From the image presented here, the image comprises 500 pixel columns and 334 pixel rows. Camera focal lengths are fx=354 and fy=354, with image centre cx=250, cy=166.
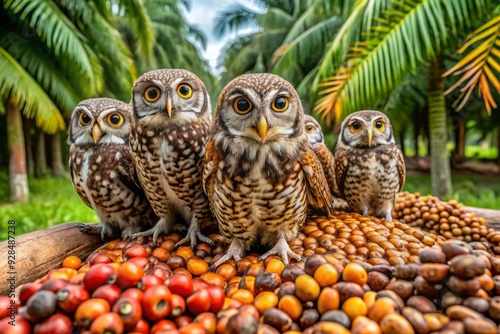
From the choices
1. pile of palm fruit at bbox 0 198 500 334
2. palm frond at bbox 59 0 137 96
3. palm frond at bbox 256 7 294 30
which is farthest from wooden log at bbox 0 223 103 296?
palm frond at bbox 256 7 294 30

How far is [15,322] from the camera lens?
1.01m

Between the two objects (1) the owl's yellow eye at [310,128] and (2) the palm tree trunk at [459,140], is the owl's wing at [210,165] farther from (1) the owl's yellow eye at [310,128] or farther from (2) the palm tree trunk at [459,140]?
(2) the palm tree trunk at [459,140]

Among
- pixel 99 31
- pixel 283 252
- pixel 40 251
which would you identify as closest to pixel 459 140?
pixel 99 31

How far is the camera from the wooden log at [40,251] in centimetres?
158

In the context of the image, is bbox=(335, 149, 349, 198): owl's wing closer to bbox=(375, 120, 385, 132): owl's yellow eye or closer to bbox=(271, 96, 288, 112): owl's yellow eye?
bbox=(375, 120, 385, 132): owl's yellow eye

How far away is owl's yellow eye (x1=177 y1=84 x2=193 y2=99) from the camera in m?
1.62

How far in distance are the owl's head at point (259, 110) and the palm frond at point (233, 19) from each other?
679 inches

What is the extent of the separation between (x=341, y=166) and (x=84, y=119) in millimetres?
1489

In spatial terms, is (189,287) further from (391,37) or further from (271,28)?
(271,28)

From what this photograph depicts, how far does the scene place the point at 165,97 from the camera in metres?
1.57

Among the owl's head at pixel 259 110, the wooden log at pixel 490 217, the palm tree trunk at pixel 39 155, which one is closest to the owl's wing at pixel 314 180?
the owl's head at pixel 259 110

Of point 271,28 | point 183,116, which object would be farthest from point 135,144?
point 271,28

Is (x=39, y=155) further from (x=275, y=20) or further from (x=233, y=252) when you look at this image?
(x=233, y=252)

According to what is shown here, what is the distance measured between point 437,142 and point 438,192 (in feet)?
2.51
